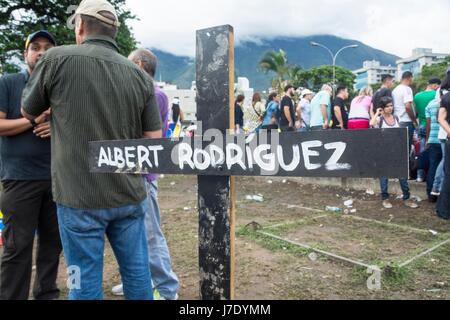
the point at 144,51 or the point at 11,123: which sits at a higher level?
the point at 144,51

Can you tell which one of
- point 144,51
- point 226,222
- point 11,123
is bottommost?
point 226,222

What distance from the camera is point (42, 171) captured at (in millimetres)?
2648

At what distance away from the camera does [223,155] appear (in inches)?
55.1

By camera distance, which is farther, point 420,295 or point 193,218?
point 193,218

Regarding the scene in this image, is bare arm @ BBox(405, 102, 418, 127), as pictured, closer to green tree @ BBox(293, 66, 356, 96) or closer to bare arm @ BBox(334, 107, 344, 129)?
bare arm @ BBox(334, 107, 344, 129)

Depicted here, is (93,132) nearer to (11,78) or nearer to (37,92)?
(37,92)

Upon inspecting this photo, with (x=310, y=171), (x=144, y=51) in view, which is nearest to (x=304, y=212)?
(x=144, y=51)

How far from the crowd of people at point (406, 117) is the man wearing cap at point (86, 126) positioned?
2.77m

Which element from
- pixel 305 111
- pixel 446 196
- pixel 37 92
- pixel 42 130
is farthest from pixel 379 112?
pixel 37 92

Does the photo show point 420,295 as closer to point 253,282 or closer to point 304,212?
point 253,282

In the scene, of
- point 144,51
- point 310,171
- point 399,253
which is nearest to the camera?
point 310,171

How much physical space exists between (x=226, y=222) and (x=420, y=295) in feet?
7.88

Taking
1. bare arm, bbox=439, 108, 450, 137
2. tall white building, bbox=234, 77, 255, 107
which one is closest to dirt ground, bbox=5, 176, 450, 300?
bare arm, bbox=439, 108, 450, 137

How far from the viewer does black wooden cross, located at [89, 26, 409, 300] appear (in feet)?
3.98
